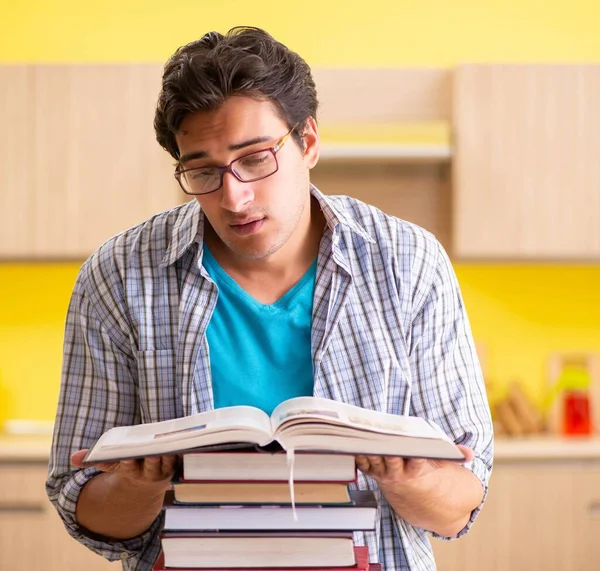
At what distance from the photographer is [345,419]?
0.99 metres

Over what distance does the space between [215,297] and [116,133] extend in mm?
2028

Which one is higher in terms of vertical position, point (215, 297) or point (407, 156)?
point (407, 156)

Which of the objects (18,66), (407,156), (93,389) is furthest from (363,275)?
(18,66)

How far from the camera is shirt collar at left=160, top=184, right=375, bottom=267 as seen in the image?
1.41 metres

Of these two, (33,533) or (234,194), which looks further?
(33,533)

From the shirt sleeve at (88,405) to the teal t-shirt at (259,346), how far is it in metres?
0.14

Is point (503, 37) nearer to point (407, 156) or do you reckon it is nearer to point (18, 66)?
point (407, 156)

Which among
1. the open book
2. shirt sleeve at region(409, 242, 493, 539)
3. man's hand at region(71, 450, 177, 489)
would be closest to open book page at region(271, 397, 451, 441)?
the open book

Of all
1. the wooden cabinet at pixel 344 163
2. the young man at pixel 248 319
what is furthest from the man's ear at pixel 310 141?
the wooden cabinet at pixel 344 163

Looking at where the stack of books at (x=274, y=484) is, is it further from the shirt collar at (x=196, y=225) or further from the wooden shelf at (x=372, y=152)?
the wooden shelf at (x=372, y=152)

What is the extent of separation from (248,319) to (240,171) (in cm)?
22

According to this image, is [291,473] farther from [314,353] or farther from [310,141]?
[310,141]

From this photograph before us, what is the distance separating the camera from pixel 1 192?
326 centimetres

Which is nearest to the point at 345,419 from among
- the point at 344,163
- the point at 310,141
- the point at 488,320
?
the point at 310,141
